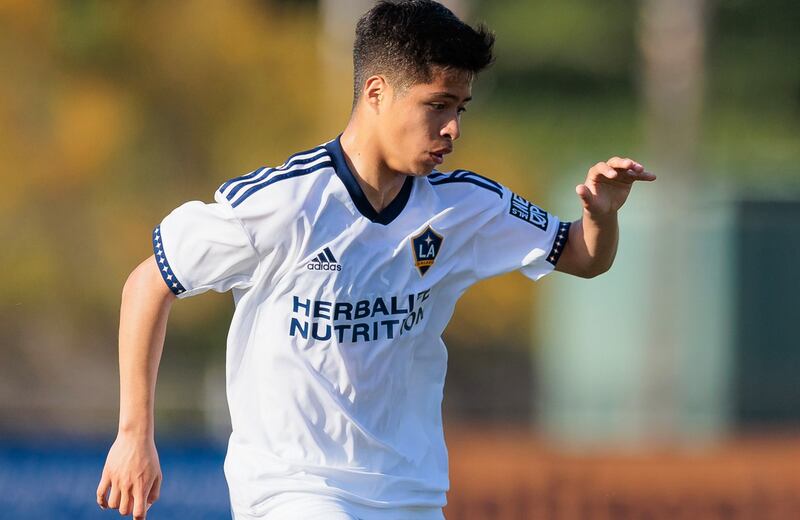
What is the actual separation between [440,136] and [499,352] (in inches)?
511

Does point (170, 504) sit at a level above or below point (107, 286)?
below

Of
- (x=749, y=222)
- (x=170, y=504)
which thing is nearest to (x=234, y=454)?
(x=170, y=504)

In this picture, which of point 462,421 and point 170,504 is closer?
point 170,504

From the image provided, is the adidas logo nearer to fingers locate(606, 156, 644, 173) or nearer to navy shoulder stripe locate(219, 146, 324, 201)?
navy shoulder stripe locate(219, 146, 324, 201)

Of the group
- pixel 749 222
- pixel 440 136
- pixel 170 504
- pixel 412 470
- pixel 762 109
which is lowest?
pixel 170 504

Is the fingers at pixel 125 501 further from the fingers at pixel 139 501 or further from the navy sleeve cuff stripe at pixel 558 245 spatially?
the navy sleeve cuff stripe at pixel 558 245

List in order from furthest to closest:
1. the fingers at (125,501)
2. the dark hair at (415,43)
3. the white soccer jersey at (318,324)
A: the dark hair at (415,43)
the white soccer jersey at (318,324)
the fingers at (125,501)

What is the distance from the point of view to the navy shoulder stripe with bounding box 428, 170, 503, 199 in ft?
15.3

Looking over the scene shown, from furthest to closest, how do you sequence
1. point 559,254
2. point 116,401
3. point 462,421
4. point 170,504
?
point 116,401, point 462,421, point 170,504, point 559,254

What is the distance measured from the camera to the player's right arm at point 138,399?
4.13 metres

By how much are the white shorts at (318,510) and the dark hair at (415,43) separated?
4.18 ft

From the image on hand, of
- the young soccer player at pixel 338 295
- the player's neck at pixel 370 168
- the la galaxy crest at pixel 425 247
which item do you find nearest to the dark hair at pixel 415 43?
the young soccer player at pixel 338 295

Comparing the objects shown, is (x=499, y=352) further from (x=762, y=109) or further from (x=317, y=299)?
(x=317, y=299)

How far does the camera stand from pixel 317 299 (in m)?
4.29
